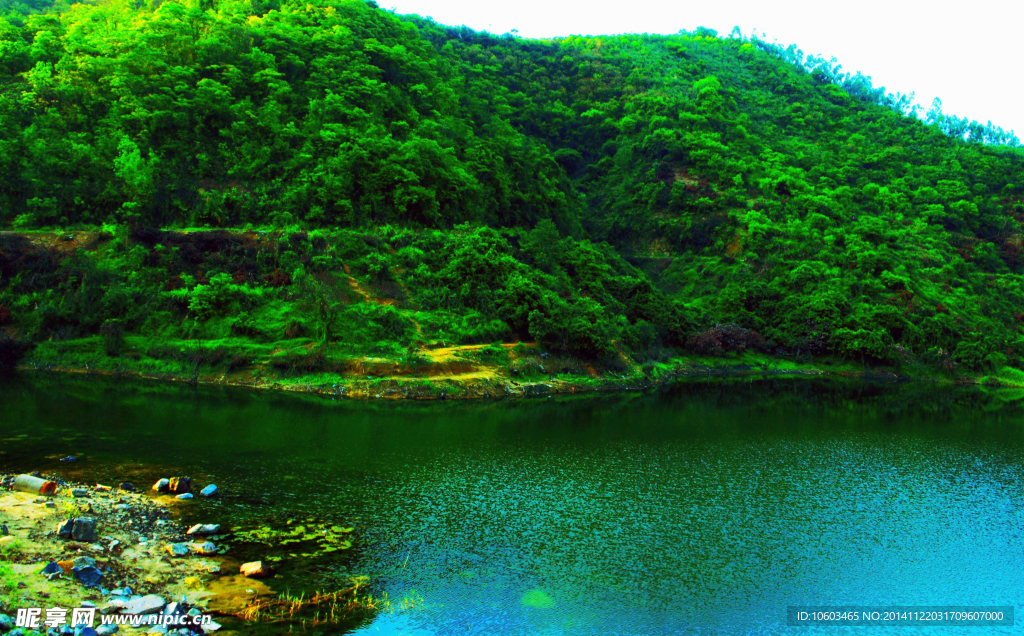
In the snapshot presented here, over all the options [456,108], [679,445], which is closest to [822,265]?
[456,108]

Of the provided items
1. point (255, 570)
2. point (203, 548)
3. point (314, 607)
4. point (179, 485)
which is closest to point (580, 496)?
point (314, 607)

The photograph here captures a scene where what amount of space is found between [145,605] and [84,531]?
12.9 feet

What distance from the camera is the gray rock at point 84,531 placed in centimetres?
1516

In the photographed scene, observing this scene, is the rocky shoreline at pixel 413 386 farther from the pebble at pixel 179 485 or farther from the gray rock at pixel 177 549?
the gray rock at pixel 177 549

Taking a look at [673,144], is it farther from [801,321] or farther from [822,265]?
[801,321]

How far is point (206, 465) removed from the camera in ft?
77.5

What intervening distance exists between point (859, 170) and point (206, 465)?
101 m

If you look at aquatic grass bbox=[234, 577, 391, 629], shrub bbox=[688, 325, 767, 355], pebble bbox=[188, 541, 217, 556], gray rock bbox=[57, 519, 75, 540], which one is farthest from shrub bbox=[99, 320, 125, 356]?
shrub bbox=[688, 325, 767, 355]

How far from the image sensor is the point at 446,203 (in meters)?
63.6

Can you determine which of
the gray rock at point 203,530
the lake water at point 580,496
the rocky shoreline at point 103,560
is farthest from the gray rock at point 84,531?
the lake water at point 580,496

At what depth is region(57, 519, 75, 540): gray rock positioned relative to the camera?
15133 millimetres

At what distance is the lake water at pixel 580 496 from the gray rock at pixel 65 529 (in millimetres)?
4074

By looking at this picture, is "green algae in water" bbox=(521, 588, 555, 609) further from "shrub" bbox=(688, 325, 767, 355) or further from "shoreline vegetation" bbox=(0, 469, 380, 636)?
"shrub" bbox=(688, 325, 767, 355)

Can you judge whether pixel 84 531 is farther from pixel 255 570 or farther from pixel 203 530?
pixel 255 570
